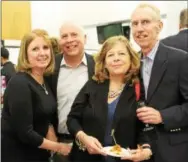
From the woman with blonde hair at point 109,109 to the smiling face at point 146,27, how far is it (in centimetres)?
12

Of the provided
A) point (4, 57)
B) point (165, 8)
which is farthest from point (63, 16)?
point (4, 57)

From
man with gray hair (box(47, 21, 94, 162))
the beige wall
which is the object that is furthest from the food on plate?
the beige wall

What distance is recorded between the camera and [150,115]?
1826mm

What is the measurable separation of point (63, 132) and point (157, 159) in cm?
A: 85

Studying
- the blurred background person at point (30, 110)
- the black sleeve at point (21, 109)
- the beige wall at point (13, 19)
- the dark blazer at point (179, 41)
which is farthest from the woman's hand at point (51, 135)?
the beige wall at point (13, 19)

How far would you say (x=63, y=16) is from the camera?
714cm

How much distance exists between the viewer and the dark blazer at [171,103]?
184 centimetres

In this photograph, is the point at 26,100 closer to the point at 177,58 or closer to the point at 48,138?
the point at 48,138

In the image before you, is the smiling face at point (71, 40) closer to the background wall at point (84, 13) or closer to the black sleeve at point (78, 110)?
the black sleeve at point (78, 110)

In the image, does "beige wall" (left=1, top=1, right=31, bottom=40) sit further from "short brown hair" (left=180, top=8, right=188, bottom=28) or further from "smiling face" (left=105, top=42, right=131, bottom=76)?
"smiling face" (left=105, top=42, right=131, bottom=76)

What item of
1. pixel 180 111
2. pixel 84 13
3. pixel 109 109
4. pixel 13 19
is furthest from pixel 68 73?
pixel 84 13

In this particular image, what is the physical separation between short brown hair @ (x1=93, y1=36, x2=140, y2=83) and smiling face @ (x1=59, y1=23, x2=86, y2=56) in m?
0.36

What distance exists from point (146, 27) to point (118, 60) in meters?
0.27

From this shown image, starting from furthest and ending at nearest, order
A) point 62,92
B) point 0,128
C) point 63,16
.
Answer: point 63,16
point 62,92
point 0,128
